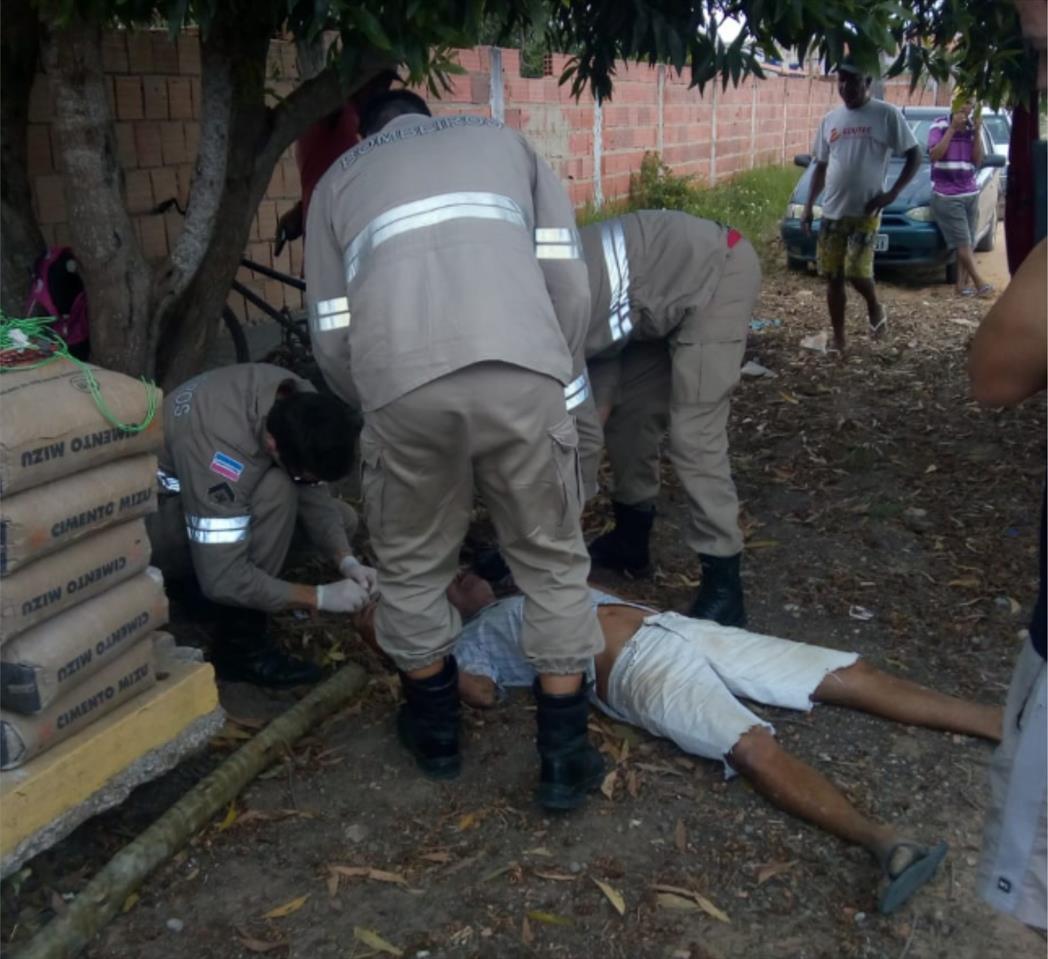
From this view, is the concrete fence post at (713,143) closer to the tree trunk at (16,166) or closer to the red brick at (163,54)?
the red brick at (163,54)

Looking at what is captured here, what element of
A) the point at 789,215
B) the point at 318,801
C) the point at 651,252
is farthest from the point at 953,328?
the point at 318,801

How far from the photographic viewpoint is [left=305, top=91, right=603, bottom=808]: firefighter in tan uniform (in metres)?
2.88

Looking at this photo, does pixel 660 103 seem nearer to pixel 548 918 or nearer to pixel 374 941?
pixel 548 918

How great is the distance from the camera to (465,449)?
118 inches

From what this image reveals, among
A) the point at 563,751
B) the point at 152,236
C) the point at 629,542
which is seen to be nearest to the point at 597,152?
the point at 152,236

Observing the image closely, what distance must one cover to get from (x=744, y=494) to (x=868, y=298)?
353cm

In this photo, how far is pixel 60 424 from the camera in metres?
2.72

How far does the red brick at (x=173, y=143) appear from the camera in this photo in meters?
5.80

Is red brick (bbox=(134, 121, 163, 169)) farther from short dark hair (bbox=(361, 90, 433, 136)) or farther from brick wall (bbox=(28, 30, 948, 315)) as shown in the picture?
short dark hair (bbox=(361, 90, 433, 136))

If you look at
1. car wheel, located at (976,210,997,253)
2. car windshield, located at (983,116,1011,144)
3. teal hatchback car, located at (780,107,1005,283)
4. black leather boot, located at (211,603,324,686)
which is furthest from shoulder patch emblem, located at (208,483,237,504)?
car windshield, located at (983,116,1011,144)

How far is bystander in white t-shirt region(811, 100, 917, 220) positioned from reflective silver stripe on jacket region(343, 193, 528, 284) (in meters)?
5.74

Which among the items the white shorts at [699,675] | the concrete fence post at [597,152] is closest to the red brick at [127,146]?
the white shorts at [699,675]

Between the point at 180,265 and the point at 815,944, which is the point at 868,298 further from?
the point at 815,944

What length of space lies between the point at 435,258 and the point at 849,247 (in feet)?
19.4
